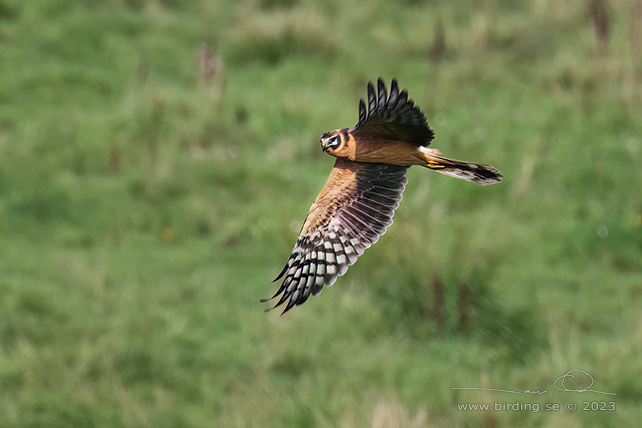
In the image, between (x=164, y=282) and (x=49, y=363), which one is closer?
(x=49, y=363)

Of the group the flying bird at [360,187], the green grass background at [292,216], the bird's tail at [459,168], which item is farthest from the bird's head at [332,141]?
the green grass background at [292,216]

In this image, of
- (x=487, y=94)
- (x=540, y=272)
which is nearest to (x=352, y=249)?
(x=540, y=272)

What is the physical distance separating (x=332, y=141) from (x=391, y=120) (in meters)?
0.16

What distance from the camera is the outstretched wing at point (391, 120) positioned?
2393mm

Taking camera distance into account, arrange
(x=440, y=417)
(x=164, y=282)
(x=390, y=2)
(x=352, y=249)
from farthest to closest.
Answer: (x=390, y=2) < (x=164, y=282) < (x=440, y=417) < (x=352, y=249)

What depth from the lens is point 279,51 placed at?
9398 mm

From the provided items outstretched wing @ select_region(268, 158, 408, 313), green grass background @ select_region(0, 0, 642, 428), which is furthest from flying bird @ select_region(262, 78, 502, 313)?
green grass background @ select_region(0, 0, 642, 428)

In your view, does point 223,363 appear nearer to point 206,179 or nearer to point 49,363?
point 49,363

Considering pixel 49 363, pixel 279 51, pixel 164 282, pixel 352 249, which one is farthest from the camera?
pixel 279 51

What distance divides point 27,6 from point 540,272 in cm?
625

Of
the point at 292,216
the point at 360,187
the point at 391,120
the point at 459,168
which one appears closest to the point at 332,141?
the point at 391,120

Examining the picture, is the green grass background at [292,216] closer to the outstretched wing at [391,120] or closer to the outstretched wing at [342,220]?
the outstretched wing at [342,220]

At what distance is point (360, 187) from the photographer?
2.84 metres

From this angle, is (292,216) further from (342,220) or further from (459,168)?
(459,168)
